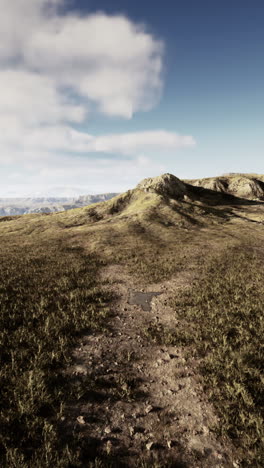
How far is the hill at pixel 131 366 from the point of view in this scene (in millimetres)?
4879

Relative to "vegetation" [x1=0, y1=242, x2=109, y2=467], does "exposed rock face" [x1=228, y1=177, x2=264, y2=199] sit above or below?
above

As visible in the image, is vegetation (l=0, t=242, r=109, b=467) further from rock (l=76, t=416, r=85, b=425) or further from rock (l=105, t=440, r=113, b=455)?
rock (l=105, t=440, r=113, b=455)

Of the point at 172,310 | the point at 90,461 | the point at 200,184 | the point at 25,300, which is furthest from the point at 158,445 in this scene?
the point at 200,184

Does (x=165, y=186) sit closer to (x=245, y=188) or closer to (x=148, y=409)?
(x=245, y=188)

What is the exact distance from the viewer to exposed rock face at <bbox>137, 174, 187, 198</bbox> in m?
70.1

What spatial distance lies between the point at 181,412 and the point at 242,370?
2.54 metres

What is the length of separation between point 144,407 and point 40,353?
422 cm

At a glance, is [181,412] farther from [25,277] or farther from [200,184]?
[200,184]

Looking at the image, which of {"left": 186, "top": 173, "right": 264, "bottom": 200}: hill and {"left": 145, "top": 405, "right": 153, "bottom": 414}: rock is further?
{"left": 186, "top": 173, "right": 264, "bottom": 200}: hill

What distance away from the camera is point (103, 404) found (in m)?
5.98

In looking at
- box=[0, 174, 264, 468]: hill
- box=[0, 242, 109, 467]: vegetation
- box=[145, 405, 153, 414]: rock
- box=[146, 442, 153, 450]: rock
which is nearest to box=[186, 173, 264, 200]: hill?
box=[0, 174, 264, 468]: hill

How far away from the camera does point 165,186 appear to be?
72.4 metres

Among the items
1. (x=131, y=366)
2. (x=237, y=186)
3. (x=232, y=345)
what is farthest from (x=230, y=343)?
(x=237, y=186)

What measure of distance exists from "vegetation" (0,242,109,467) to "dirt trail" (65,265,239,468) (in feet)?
2.06
